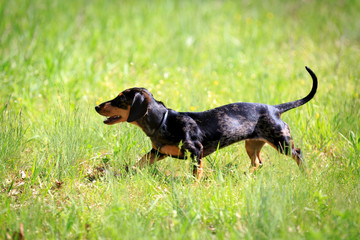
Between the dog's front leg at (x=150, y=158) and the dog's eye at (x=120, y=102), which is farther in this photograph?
the dog's front leg at (x=150, y=158)

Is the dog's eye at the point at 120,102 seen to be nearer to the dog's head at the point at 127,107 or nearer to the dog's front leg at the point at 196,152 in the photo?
the dog's head at the point at 127,107

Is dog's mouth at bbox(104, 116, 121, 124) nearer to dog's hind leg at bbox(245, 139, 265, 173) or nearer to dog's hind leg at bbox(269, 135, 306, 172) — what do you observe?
dog's hind leg at bbox(245, 139, 265, 173)

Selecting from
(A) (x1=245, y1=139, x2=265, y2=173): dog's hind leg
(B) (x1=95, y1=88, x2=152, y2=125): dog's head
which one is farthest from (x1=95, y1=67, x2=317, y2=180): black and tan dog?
(A) (x1=245, y1=139, x2=265, y2=173): dog's hind leg

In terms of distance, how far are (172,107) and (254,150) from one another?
120cm

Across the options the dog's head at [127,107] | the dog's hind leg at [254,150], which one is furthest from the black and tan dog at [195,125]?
the dog's hind leg at [254,150]

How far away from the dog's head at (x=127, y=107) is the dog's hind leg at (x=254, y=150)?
119cm

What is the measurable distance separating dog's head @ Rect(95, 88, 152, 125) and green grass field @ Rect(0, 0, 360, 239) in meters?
0.42

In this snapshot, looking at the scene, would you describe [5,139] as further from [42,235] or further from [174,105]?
[174,105]

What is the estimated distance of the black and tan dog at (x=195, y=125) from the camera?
378cm

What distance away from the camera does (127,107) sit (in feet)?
12.5

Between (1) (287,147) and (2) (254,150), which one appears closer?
(1) (287,147)

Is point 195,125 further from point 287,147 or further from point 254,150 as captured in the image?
point 287,147

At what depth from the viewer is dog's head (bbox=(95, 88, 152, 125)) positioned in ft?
12.1

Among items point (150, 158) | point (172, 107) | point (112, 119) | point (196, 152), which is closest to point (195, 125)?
point (196, 152)
